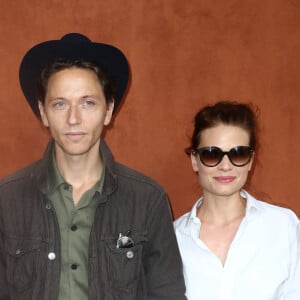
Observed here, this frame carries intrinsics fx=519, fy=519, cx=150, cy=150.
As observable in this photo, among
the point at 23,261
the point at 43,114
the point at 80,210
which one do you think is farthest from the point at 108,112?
the point at 23,261

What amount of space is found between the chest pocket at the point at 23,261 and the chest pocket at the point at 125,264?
0.23 m

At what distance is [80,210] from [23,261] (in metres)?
0.25

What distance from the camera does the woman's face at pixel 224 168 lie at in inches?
72.6

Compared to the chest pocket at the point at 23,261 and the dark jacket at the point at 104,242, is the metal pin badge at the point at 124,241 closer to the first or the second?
the dark jacket at the point at 104,242

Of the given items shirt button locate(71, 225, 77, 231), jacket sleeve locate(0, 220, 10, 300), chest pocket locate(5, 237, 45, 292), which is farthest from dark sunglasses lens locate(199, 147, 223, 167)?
jacket sleeve locate(0, 220, 10, 300)

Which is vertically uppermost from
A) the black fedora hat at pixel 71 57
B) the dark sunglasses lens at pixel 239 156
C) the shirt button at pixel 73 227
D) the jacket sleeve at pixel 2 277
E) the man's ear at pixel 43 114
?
the black fedora hat at pixel 71 57

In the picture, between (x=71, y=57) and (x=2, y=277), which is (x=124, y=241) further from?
(x=71, y=57)

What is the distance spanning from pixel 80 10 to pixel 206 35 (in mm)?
571

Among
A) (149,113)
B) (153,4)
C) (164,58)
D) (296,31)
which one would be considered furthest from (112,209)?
(296,31)

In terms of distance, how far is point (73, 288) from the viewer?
1.65 metres

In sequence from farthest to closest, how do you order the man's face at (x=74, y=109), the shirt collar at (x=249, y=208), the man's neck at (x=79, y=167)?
1. the shirt collar at (x=249, y=208)
2. the man's neck at (x=79, y=167)
3. the man's face at (x=74, y=109)

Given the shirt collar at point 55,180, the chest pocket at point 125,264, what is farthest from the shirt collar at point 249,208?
the shirt collar at point 55,180

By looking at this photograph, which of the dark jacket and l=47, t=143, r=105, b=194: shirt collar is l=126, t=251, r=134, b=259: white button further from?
l=47, t=143, r=105, b=194: shirt collar

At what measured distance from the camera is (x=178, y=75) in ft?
7.71
